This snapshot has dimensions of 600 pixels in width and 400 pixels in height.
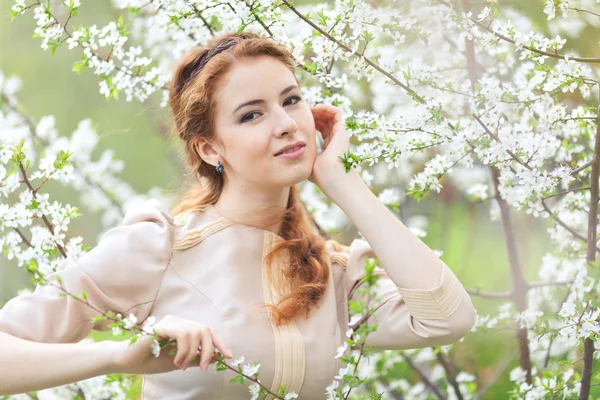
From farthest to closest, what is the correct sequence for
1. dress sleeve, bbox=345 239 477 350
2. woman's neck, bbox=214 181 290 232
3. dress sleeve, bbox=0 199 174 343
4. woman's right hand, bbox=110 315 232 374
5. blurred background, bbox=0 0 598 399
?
blurred background, bbox=0 0 598 399, woman's neck, bbox=214 181 290 232, dress sleeve, bbox=345 239 477 350, dress sleeve, bbox=0 199 174 343, woman's right hand, bbox=110 315 232 374

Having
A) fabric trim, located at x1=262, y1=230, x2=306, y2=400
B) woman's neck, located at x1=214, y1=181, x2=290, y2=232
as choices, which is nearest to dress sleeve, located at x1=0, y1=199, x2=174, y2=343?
woman's neck, located at x1=214, y1=181, x2=290, y2=232

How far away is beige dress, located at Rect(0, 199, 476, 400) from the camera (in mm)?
1400

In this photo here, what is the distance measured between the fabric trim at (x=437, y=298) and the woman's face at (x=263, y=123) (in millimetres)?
306

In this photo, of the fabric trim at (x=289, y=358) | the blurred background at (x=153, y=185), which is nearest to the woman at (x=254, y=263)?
the fabric trim at (x=289, y=358)

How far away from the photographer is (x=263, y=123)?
1502 mm

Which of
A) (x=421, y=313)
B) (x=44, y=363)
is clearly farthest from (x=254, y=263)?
(x=44, y=363)

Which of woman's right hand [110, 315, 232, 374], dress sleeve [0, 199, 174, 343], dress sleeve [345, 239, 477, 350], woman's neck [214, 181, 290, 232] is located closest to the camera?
woman's right hand [110, 315, 232, 374]

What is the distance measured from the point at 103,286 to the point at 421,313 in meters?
0.59

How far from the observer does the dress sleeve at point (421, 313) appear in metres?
1.46

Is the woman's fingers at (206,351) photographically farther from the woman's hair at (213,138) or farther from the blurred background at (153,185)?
the blurred background at (153,185)

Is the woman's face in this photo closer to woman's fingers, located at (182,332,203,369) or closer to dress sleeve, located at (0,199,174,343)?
dress sleeve, located at (0,199,174,343)

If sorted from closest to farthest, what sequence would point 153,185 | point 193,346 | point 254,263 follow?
point 193,346 < point 254,263 < point 153,185

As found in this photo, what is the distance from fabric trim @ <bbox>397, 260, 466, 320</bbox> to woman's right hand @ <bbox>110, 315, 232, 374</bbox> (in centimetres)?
42

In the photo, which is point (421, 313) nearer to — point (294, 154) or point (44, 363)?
point (294, 154)
